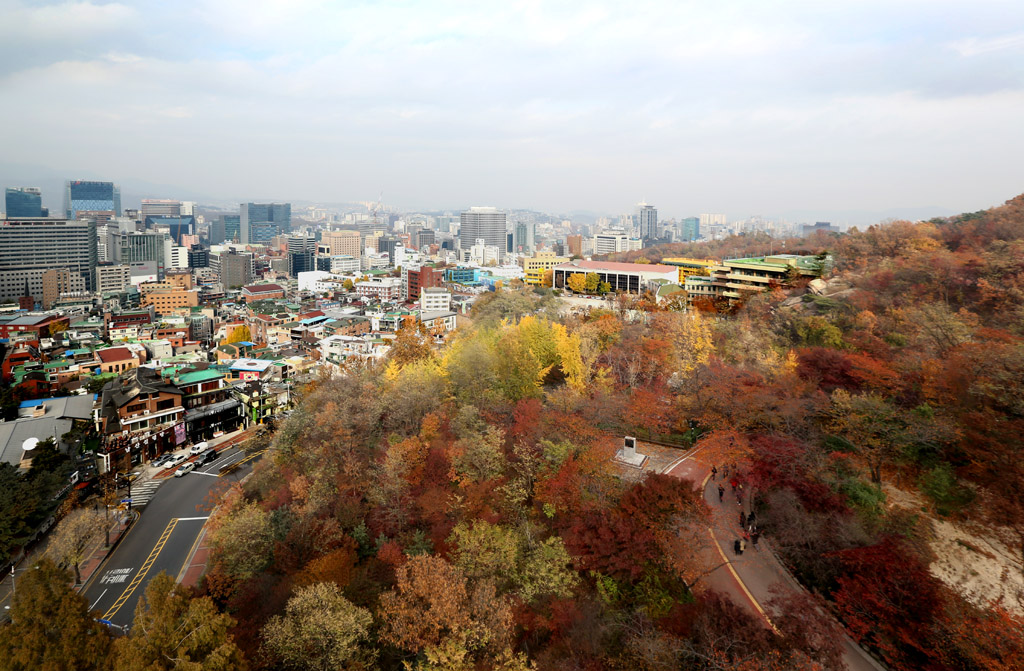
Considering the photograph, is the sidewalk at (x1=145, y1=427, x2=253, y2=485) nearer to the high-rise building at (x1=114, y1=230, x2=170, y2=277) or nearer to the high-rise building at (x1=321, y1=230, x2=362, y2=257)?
the high-rise building at (x1=114, y1=230, x2=170, y2=277)

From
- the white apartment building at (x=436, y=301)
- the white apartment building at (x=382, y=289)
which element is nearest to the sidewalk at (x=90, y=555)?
the white apartment building at (x=436, y=301)

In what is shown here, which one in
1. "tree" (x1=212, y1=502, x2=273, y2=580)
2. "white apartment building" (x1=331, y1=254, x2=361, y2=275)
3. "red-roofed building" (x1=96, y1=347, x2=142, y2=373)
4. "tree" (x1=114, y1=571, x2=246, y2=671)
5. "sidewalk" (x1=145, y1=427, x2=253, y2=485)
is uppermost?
"white apartment building" (x1=331, y1=254, x2=361, y2=275)

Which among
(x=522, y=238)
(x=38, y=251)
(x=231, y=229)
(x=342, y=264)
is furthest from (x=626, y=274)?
(x=231, y=229)

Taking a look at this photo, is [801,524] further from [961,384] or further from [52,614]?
[52,614]

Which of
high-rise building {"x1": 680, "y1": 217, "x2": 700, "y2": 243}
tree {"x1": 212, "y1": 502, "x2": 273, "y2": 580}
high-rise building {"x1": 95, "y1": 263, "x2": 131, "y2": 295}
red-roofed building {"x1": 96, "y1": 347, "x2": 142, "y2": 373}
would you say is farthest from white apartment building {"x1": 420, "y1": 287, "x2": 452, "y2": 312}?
high-rise building {"x1": 680, "y1": 217, "x2": 700, "y2": 243}

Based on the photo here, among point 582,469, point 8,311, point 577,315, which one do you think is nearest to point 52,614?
point 582,469

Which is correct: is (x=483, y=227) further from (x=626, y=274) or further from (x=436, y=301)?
(x=626, y=274)
